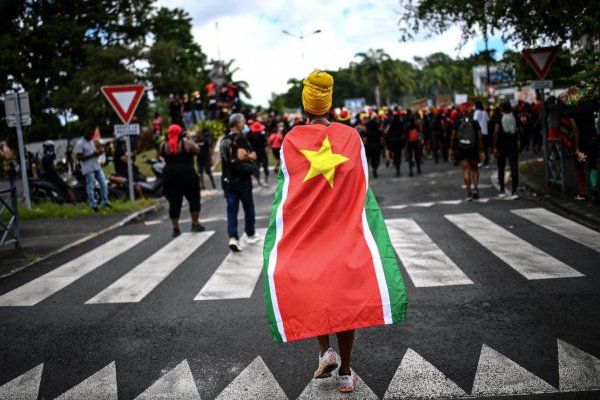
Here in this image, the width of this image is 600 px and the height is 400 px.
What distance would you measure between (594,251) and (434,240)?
2.15 m

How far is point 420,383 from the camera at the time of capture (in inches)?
175

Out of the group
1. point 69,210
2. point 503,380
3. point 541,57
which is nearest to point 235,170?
point 503,380

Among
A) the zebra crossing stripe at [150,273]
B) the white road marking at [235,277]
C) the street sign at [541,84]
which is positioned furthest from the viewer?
the street sign at [541,84]

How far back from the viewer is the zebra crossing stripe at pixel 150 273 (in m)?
7.46

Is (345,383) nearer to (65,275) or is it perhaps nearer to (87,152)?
(65,275)

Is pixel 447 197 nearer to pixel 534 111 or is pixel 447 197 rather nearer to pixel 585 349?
pixel 585 349

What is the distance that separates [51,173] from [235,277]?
38.7 ft

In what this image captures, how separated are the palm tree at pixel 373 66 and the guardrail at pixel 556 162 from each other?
68.2 meters

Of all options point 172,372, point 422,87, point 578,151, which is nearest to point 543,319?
point 172,372

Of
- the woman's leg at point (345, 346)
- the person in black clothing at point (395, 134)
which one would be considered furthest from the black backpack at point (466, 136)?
the woman's leg at point (345, 346)

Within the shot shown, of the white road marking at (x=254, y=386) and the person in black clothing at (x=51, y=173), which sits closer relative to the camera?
the white road marking at (x=254, y=386)

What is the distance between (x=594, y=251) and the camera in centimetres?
817

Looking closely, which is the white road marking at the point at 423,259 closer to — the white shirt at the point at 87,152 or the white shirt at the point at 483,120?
the white shirt at the point at 483,120

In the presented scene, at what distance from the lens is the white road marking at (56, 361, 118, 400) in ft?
15.1
